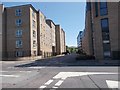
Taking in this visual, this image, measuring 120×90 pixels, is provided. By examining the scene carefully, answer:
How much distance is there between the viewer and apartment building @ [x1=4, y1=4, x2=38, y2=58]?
166 feet

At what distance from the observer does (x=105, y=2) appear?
121 feet

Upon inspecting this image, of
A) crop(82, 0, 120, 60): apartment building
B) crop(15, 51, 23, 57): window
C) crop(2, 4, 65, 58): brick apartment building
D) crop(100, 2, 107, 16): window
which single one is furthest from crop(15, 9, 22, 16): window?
crop(100, 2, 107, 16): window

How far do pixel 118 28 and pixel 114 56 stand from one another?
4.53 m

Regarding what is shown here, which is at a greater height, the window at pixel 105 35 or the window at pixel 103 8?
the window at pixel 103 8

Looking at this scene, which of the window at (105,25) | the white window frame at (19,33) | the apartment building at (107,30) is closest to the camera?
the apartment building at (107,30)

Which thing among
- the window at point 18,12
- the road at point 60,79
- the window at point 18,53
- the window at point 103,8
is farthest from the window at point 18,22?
the road at point 60,79

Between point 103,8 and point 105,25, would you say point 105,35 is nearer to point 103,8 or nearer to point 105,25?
point 105,25

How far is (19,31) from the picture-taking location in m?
51.5

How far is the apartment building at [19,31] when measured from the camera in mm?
50656

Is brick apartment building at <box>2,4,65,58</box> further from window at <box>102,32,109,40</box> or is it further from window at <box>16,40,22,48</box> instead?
window at <box>102,32,109,40</box>

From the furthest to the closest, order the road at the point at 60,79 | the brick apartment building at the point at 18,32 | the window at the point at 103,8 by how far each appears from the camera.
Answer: the brick apartment building at the point at 18,32 < the window at the point at 103,8 < the road at the point at 60,79

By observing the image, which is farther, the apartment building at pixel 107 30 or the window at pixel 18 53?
the window at pixel 18 53

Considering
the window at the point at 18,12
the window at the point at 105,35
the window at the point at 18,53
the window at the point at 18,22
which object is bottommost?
the window at the point at 18,53

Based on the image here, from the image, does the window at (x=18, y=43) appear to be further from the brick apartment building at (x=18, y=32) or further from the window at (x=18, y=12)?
the window at (x=18, y=12)
